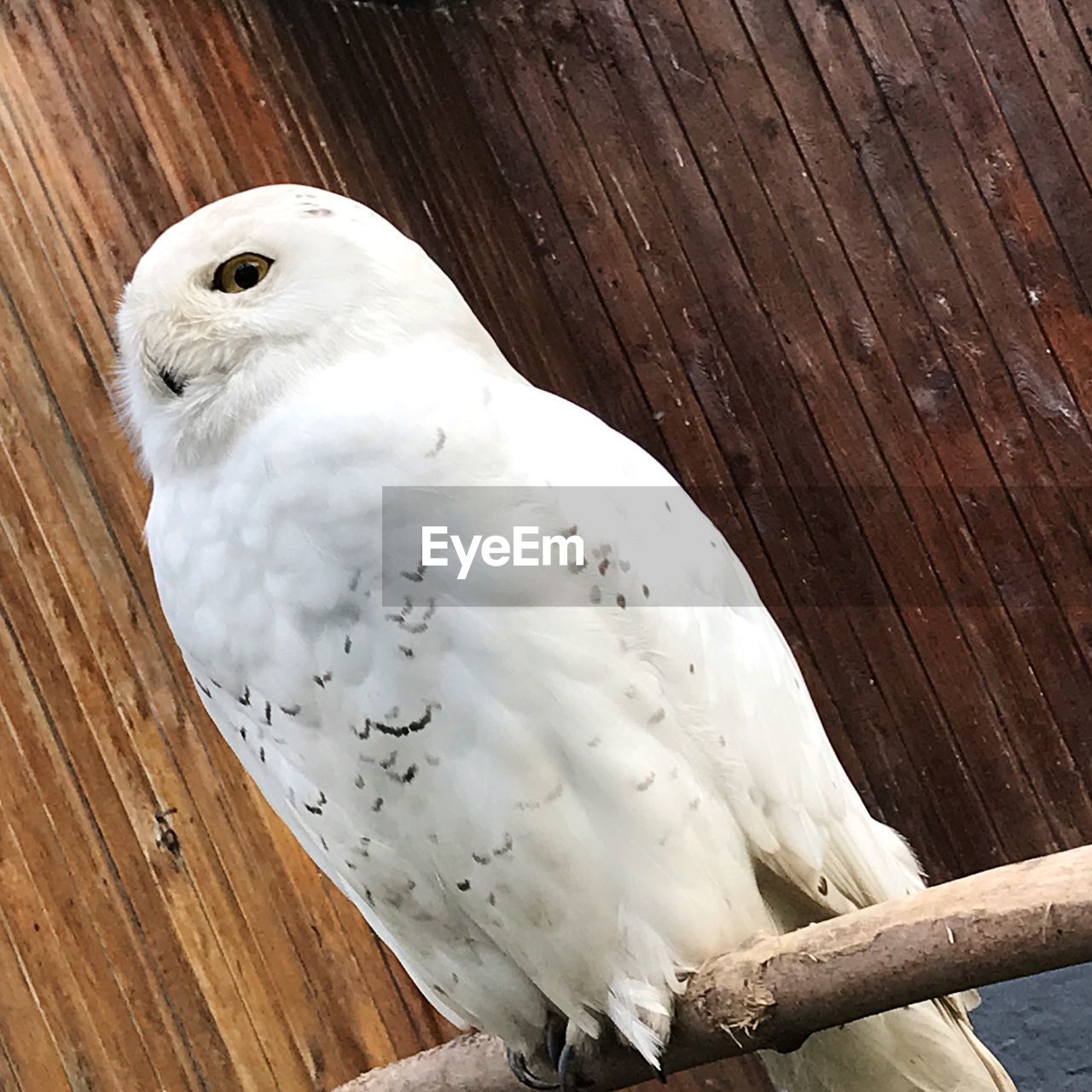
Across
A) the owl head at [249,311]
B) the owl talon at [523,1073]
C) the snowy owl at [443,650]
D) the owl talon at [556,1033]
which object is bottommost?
the owl talon at [523,1073]

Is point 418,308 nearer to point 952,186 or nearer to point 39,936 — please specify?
point 39,936

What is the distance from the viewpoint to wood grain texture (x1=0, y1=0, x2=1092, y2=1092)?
1.88 meters

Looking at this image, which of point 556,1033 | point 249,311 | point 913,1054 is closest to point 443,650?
point 249,311

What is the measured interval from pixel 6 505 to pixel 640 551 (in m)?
1.22

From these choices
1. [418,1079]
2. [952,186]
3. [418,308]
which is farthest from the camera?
[952,186]

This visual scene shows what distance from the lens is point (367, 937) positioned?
200 centimetres

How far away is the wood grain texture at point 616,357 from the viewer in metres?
1.88

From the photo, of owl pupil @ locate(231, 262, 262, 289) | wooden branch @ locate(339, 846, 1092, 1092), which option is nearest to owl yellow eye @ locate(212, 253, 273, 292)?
owl pupil @ locate(231, 262, 262, 289)

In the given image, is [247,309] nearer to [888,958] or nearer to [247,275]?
[247,275]

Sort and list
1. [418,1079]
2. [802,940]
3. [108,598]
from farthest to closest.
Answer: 1. [108,598]
2. [418,1079]
3. [802,940]

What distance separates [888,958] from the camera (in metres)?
0.98

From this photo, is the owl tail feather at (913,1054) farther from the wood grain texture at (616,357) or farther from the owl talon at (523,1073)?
the wood grain texture at (616,357)

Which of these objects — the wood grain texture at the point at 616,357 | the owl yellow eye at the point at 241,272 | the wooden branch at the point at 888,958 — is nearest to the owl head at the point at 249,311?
the owl yellow eye at the point at 241,272

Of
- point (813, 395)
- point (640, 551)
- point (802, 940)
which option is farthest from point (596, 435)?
point (813, 395)
